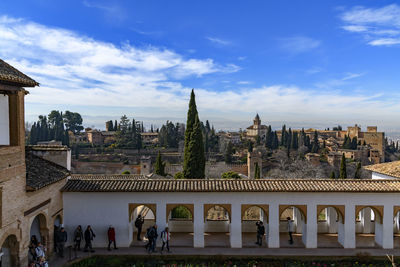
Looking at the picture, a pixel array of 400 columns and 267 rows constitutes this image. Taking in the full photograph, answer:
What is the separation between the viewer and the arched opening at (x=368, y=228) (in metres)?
10.6

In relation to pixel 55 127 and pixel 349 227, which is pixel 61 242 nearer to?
pixel 349 227

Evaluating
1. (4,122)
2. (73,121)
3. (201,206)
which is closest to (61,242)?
(4,122)

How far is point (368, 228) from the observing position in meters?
12.1

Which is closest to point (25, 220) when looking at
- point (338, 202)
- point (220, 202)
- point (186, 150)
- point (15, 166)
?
point (15, 166)

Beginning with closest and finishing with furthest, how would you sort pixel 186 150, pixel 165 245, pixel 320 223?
pixel 165 245 < pixel 320 223 < pixel 186 150

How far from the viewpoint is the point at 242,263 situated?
9391 millimetres

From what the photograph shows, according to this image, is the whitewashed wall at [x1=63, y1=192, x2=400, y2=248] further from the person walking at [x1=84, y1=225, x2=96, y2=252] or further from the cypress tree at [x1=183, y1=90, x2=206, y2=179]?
the cypress tree at [x1=183, y1=90, x2=206, y2=179]

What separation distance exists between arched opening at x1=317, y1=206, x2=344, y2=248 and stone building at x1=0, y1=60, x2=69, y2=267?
31.0ft

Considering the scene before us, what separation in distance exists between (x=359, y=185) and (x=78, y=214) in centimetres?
1040

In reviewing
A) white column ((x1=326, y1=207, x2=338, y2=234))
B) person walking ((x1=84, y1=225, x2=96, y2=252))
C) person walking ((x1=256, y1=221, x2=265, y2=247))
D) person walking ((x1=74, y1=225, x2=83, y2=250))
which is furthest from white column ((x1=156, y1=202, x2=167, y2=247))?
white column ((x1=326, y1=207, x2=338, y2=234))

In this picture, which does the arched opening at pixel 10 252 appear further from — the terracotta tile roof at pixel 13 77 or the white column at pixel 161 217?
the white column at pixel 161 217

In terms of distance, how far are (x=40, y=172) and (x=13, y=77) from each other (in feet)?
11.3

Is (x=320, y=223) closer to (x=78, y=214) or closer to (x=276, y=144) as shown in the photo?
(x=78, y=214)

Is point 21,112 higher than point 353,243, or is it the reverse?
point 21,112
